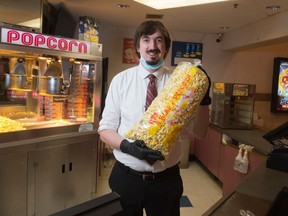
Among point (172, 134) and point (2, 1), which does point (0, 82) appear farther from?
point (172, 134)

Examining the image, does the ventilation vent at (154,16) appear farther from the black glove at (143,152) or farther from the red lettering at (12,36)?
the black glove at (143,152)

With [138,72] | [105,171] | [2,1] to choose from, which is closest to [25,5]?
[2,1]

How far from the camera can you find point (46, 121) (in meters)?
2.66

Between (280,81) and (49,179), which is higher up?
(280,81)

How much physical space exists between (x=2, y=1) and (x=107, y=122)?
2.08 metres

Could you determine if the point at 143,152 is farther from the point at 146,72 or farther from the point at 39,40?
the point at 39,40

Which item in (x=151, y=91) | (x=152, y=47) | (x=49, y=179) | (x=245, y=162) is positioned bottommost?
(x=49, y=179)

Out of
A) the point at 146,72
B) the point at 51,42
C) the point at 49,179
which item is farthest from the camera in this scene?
the point at 49,179

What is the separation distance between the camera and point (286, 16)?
9.95 feet

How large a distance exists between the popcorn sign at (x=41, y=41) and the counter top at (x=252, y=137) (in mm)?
1892

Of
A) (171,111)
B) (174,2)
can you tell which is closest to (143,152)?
(171,111)

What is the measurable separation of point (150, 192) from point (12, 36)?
1597 millimetres

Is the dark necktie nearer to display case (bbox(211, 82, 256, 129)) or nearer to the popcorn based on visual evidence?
the popcorn

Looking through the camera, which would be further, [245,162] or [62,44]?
[245,162]
